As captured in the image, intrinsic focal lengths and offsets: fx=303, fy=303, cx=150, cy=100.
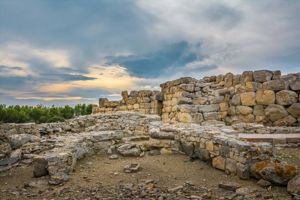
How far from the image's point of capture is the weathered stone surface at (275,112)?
10.6 m

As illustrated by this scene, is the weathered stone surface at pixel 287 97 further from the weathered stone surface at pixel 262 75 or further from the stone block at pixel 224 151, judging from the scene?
the stone block at pixel 224 151

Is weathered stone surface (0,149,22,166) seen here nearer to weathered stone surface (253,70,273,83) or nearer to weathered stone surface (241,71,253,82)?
weathered stone surface (241,71,253,82)

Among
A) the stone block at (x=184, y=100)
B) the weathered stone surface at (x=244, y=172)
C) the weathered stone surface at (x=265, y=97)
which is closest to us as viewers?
the weathered stone surface at (x=244, y=172)

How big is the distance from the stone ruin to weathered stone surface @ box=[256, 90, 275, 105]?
0.03 m

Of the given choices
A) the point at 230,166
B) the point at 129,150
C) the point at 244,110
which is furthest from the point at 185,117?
the point at 230,166

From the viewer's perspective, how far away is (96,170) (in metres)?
6.89

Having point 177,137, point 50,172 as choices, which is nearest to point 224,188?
point 177,137

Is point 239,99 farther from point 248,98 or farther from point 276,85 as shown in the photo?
point 276,85

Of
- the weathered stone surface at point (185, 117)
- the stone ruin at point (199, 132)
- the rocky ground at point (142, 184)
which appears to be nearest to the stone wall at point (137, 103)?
the stone ruin at point (199, 132)

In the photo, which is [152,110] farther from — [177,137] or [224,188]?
[224,188]

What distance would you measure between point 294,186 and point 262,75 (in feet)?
22.6

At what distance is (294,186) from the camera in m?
4.89

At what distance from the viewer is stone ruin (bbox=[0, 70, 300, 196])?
6016mm

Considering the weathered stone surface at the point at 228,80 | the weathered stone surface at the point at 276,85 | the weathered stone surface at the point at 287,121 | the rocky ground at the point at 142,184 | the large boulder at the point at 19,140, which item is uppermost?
the weathered stone surface at the point at 228,80
